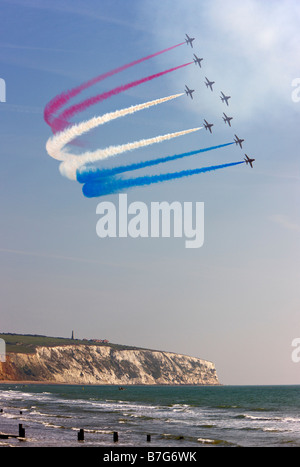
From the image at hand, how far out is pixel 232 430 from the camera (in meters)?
73.1

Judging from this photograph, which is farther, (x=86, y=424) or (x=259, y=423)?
(x=259, y=423)

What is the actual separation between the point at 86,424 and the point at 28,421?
8064 mm
